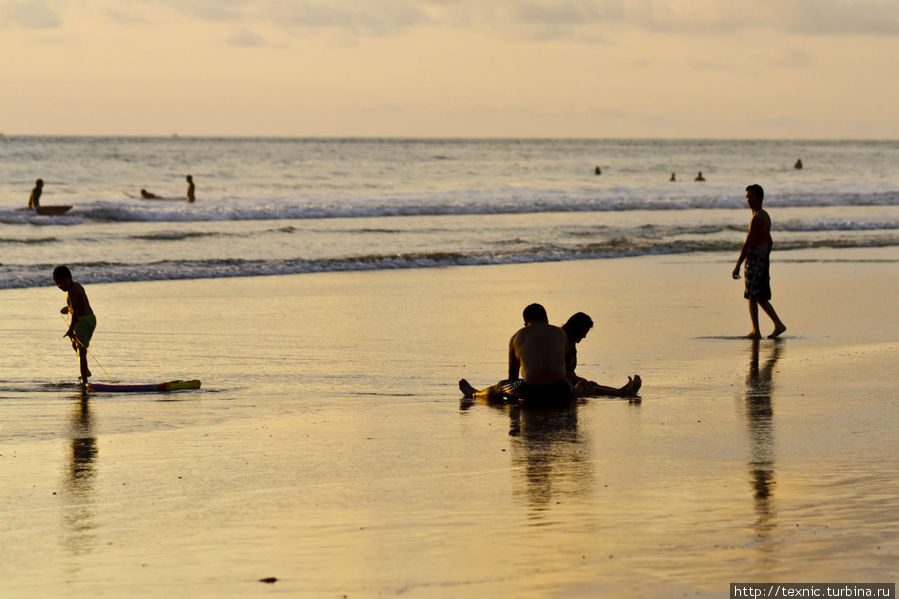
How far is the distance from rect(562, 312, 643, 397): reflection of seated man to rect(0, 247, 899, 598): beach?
0.40 feet

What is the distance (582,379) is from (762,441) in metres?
2.06

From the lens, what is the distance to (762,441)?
25.6 ft

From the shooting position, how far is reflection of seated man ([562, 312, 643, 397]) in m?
9.57

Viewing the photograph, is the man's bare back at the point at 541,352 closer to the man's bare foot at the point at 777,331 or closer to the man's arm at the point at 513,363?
the man's arm at the point at 513,363

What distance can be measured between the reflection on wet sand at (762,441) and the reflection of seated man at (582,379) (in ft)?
2.95

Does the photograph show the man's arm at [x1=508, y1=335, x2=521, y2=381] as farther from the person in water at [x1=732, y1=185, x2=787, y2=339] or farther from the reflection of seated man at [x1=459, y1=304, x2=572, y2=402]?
the person in water at [x1=732, y1=185, x2=787, y2=339]

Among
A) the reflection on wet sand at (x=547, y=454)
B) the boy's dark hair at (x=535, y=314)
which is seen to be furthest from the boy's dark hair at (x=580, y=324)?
the reflection on wet sand at (x=547, y=454)

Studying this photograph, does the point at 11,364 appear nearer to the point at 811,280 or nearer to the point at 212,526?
the point at 212,526

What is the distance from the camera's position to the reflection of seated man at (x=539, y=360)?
9.21 meters

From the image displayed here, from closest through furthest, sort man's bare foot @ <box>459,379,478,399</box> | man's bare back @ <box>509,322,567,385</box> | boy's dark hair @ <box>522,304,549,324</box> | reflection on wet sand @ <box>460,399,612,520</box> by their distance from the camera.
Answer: reflection on wet sand @ <box>460,399,612,520</box>
man's bare back @ <box>509,322,567,385</box>
boy's dark hair @ <box>522,304,549,324</box>
man's bare foot @ <box>459,379,478,399</box>

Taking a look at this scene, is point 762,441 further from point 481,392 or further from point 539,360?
point 481,392

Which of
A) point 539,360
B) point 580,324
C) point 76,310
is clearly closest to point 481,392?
point 539,360

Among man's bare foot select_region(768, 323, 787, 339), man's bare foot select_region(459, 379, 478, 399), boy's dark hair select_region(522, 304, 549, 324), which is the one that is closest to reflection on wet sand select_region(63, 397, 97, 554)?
man's bare foot select_region(459, 379, 478, 399)

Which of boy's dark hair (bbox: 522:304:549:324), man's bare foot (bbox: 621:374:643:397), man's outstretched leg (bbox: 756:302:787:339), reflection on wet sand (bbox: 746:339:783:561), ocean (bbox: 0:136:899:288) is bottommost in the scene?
reflection on wet sand (bbox: 746:339:783:561)
